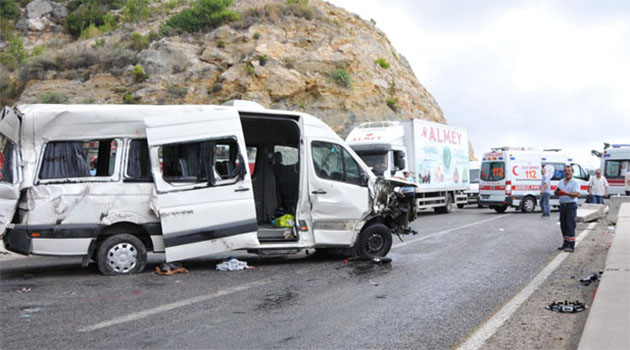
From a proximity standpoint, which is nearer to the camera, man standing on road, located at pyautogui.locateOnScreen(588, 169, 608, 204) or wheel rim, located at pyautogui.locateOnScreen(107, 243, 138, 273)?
wheel rim, located at pyautogui.locateOnScreen(107, 243, 138, 273)

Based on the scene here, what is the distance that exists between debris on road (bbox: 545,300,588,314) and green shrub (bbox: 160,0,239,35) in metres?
42.2

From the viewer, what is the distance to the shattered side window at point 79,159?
852 cm

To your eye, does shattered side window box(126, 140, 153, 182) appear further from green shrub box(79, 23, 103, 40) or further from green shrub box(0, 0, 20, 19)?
green shrub box(0, 0, 20, 19)

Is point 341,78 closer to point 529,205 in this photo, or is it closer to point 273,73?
point 273,73

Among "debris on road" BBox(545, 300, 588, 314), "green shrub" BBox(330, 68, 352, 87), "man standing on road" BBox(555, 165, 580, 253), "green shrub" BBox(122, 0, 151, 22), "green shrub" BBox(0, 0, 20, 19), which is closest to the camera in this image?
"debris on road" BBox(545, 300, 588, 314)

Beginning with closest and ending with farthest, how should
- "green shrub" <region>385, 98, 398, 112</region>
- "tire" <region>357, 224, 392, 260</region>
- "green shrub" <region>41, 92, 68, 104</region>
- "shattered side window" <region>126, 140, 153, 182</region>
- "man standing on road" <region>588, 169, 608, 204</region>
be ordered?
"shattered side window" <region>126, 140, 153, 182</region>, "tire" <region>357, 224, 392, 260</region>, "man standing on road" <region>588, 169, 608, 204</region>, "green shrub" <region>41, 92, 68, 104</region>, "green shrub" <region>385, 98, 398, 112</region>

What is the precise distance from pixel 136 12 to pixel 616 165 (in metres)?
45.4

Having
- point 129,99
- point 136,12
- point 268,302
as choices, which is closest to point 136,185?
point 268,302

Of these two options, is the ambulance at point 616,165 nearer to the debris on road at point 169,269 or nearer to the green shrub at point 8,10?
the debris on road at point 169,269

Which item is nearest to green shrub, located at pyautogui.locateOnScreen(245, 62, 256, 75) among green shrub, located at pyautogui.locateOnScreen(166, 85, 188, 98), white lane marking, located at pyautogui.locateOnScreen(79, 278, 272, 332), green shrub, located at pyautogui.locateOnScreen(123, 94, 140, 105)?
green shrub, located at pyautogui.locateOnScreen(166, 85, 188, 98)

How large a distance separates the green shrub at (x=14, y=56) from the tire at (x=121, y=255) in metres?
43.2

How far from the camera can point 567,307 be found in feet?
21.9

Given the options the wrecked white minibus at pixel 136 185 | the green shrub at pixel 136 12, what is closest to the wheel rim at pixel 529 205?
the wrecked white minibus at pixel 136 185

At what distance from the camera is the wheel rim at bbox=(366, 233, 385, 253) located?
10633 millimetres
